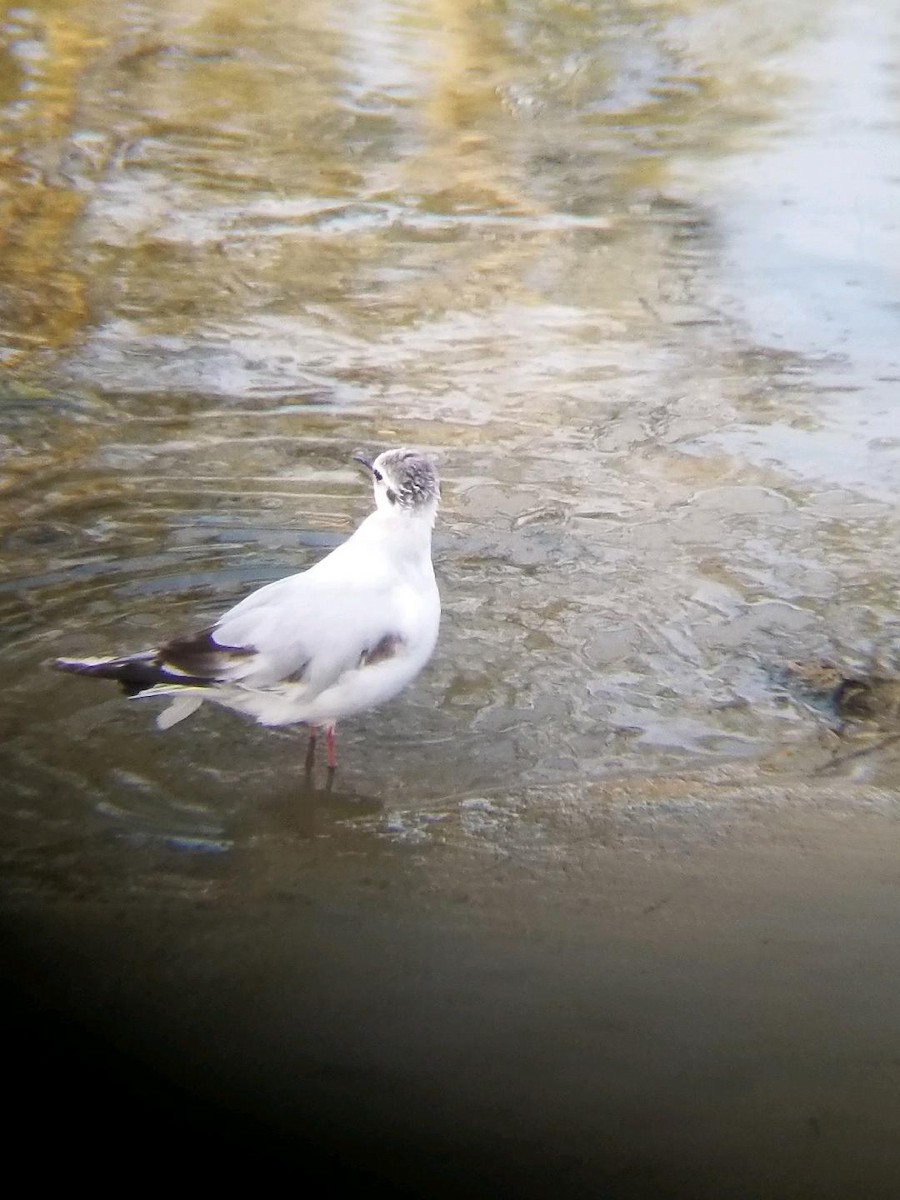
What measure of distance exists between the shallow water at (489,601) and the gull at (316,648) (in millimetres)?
Result: 212

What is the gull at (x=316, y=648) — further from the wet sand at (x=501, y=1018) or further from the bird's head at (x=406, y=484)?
the wet sand at (x=501, y=1018)

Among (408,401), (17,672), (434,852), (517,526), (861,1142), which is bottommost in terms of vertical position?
(861,1142)

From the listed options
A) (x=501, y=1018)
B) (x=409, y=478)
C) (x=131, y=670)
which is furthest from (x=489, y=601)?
(x=501, y=1018)

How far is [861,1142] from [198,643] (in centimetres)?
216

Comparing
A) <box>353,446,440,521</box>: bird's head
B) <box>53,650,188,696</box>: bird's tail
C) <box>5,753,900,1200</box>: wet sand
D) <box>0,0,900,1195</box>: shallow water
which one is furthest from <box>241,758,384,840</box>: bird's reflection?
<box>353,446,440,521</box>: bird's head

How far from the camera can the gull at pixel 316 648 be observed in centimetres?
419

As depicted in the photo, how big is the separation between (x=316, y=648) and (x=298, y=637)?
0.06 meters

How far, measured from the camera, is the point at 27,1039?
3.09 m

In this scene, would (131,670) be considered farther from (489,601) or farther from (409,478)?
(489,601)

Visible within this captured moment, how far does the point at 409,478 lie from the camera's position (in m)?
4.57

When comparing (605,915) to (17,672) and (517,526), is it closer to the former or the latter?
(17,672)

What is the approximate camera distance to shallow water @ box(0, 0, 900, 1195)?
3.19m

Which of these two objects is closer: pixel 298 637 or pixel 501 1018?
pixel 501 1018

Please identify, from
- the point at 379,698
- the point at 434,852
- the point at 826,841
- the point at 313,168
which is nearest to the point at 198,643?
the point at 379,698
